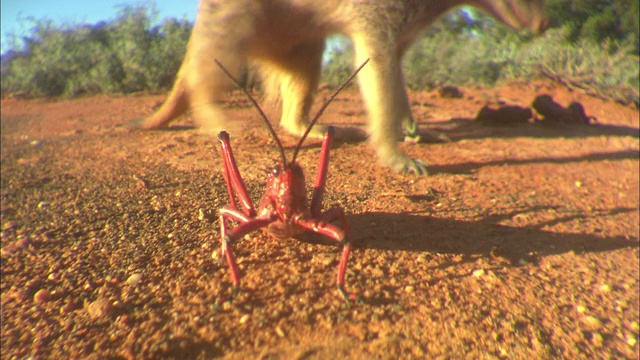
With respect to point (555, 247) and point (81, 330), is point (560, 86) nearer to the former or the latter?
point (555, 247)

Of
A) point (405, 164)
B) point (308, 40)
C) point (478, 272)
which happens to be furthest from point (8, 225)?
point (308, 40)

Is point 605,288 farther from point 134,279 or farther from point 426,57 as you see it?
point 426,57

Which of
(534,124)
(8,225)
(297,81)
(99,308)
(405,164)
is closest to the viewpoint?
(99,308)

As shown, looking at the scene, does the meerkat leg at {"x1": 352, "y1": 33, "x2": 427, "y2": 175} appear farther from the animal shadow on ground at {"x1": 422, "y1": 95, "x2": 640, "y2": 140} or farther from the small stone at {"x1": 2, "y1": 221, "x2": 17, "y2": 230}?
the small stone at {"x1": 2, "y1": 221, "x2": 17, "y2": 230}

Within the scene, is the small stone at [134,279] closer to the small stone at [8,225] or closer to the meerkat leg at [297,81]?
the small stone at [8,225]

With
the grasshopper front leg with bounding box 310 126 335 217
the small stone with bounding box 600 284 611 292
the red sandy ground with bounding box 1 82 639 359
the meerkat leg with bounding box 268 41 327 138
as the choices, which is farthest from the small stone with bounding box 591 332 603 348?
the meerkat leg with bounding box 268 41 327 138
